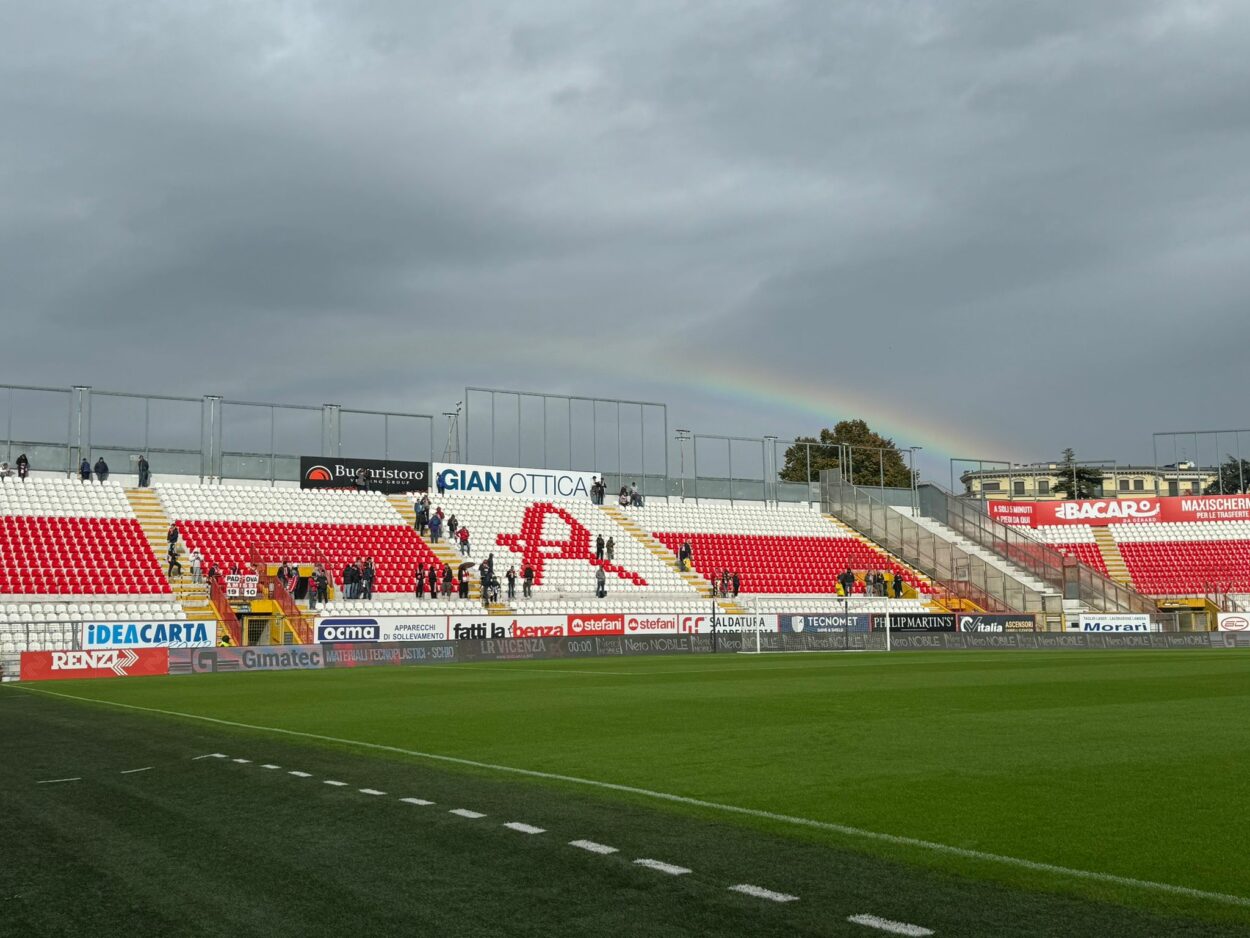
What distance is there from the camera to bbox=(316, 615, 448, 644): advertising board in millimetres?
42719

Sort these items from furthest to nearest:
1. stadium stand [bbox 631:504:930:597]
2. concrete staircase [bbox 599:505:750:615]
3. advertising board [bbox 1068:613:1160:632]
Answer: stadium stand [bbox 631:504:930:597]
concrete staircase [bbox 599:505:750:615]
advertising board [bbox 1068:613:1160:632]

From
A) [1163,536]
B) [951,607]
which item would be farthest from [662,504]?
[1163,536]

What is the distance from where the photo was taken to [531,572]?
167 feet

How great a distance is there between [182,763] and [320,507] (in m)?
43.6

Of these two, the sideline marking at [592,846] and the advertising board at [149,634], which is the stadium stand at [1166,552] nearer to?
the advertising board at [149,634]

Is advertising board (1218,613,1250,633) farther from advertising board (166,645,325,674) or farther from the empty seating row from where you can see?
the empty seating row

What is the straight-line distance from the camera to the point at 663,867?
7574 millimetres

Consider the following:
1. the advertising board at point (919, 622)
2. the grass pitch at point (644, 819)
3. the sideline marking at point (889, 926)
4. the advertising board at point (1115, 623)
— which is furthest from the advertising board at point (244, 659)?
the advertising board at point (1115, 623)

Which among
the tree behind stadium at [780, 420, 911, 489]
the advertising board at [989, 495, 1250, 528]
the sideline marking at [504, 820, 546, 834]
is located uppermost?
the tree behind stadium at [780, 420, 911, 489]

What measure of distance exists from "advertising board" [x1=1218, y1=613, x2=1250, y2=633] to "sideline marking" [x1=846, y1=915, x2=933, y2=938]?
5562cm

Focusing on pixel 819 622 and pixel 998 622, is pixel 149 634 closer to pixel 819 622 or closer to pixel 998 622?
pixel 819 622

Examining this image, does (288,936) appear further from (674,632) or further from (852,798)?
(674,632)

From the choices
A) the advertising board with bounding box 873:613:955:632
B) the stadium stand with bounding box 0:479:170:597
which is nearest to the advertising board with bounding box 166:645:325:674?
the stadium stand with bounding box 0:479:170:597

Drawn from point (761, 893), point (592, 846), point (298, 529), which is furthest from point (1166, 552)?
point (761, 893)
